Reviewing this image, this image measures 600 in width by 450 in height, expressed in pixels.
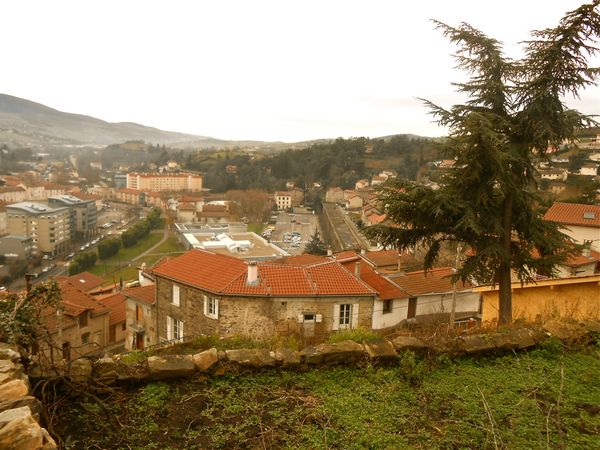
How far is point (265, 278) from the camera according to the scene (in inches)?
496

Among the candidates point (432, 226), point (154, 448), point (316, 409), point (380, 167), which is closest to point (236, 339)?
point (316, 409)

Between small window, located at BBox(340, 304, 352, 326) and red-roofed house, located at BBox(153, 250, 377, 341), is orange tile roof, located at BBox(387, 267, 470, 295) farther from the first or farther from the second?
small window, located at BBox(340, 304, 352, 326)

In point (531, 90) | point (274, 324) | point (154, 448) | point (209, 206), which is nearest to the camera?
point (154, 448)

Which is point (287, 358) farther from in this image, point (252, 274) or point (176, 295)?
point (176, 295)

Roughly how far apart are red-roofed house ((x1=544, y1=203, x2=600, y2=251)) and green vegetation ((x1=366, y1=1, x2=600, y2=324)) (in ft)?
45.7

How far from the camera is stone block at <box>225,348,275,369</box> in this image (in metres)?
4.36

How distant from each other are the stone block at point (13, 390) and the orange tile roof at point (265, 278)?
8.88 meters

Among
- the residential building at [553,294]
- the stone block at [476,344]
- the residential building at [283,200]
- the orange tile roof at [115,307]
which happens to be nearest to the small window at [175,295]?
the orange tile roof at [115,307]

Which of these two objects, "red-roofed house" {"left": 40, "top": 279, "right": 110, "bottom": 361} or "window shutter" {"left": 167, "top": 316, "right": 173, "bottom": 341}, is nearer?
"window shutter" {"left": 167, "top": 316, "right": 173, "bottom": 341}

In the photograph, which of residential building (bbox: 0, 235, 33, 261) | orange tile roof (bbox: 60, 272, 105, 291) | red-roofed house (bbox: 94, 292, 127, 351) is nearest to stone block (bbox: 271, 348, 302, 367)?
red-roofed house (bbox: 94, 292, 127, 351)

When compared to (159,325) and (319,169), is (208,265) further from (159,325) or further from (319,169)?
(319,169)

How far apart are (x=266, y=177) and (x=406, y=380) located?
9873 cm

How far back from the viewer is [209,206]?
79375mm

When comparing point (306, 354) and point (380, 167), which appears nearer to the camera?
point (306, 354)
